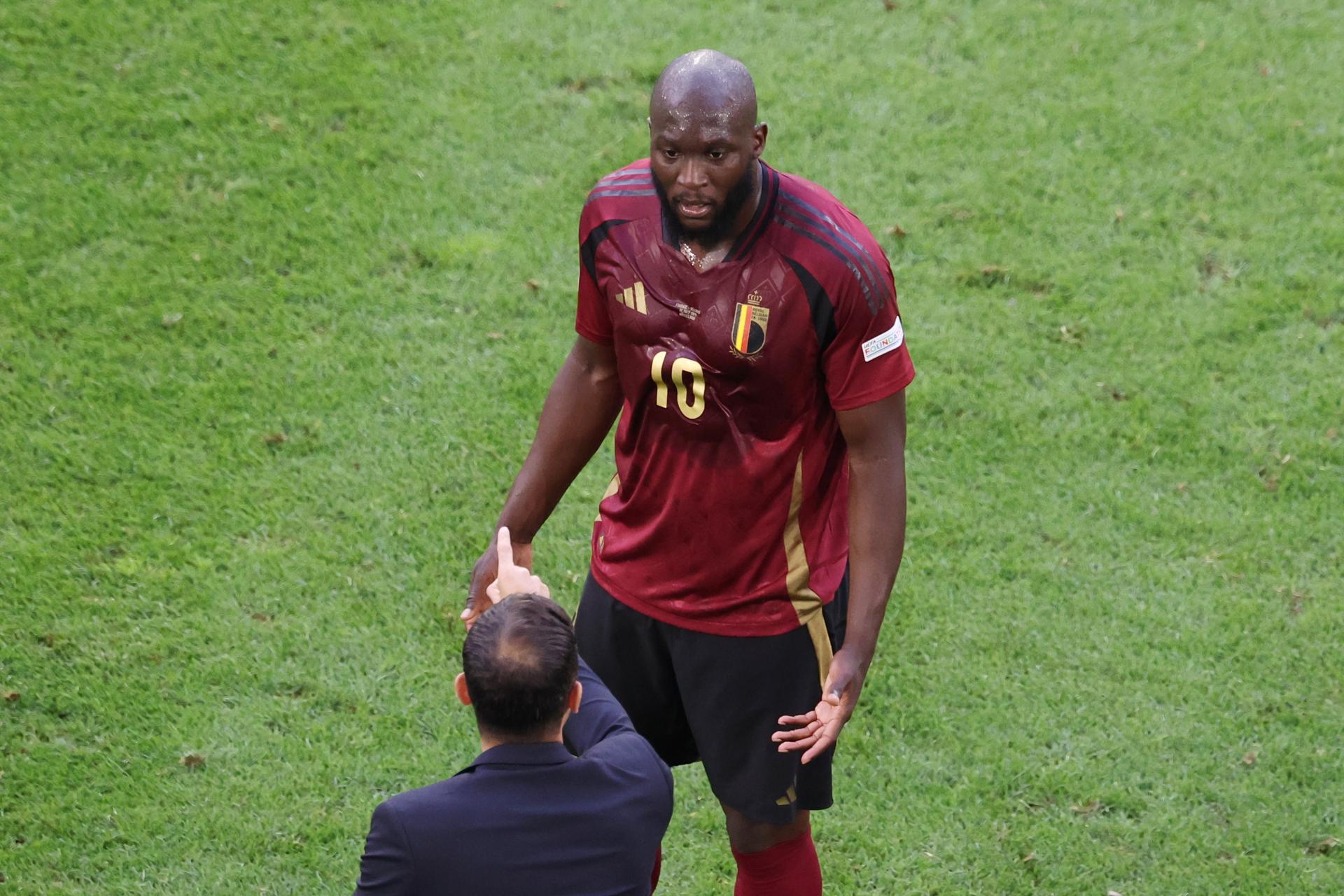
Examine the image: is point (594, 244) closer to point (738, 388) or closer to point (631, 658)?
point (738, 388)

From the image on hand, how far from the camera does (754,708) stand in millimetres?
3998

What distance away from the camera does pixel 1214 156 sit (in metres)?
8.19

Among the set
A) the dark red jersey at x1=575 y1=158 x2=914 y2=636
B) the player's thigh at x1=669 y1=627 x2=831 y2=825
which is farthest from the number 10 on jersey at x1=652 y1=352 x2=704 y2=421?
the player's thigh at x1=669 y1=627 x2=831 y2=825

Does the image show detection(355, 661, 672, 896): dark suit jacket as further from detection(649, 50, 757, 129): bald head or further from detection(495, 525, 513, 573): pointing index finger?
detection(649, 50, 757, 129): bald head

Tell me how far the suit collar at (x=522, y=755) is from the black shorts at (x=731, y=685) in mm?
793

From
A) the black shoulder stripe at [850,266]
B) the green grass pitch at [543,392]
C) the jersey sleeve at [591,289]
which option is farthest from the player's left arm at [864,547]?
the green grass pitch at [543,392]

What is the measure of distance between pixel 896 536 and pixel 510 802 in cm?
124

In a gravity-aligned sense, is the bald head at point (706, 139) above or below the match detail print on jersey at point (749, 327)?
above

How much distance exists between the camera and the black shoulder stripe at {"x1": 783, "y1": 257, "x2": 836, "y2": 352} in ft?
11.7

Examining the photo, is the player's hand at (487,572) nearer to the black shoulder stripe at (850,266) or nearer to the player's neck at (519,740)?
the player's neck at (519,740)

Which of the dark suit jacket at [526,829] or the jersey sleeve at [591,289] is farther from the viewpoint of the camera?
the jersey sleeve at [591,289]

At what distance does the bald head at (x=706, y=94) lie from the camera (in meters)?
3.46

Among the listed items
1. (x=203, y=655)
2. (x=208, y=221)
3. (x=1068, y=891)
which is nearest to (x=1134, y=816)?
(x=1068, y=891)

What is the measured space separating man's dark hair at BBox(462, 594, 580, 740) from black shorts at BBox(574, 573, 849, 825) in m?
0.80
